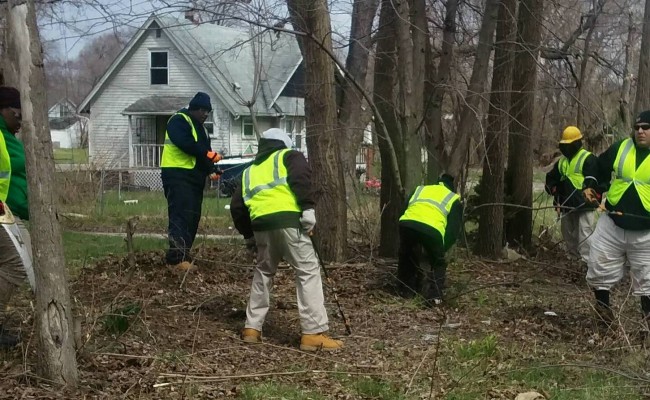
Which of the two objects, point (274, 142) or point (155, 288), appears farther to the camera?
point (155, 288)

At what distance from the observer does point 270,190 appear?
6.69 m

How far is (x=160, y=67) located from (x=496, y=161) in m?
25.2

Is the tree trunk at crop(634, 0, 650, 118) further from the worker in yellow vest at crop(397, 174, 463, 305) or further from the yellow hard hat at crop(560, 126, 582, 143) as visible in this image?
the worker in yellow vest at crop(397, 174, 463, 305)

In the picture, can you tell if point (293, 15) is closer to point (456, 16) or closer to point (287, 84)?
point (456, 16)

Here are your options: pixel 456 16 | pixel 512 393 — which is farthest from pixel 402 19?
pixel 512 393

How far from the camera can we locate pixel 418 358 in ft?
21.2

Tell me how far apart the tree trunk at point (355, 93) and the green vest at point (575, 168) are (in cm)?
267

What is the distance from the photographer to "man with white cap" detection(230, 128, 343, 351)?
6.64 metres

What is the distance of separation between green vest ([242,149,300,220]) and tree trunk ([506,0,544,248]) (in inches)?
231

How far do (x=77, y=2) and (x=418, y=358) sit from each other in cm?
685

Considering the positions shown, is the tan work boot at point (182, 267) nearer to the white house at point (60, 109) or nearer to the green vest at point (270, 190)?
the green vest at point (270, 190)

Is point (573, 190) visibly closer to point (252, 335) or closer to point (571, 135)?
point (571, 135)

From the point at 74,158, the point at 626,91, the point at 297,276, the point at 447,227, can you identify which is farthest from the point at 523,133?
the point at 74,158

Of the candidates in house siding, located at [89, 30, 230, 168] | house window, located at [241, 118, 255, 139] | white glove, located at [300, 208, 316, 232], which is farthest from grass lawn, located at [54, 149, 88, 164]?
house window, located at [241, 118, 255, 139]
